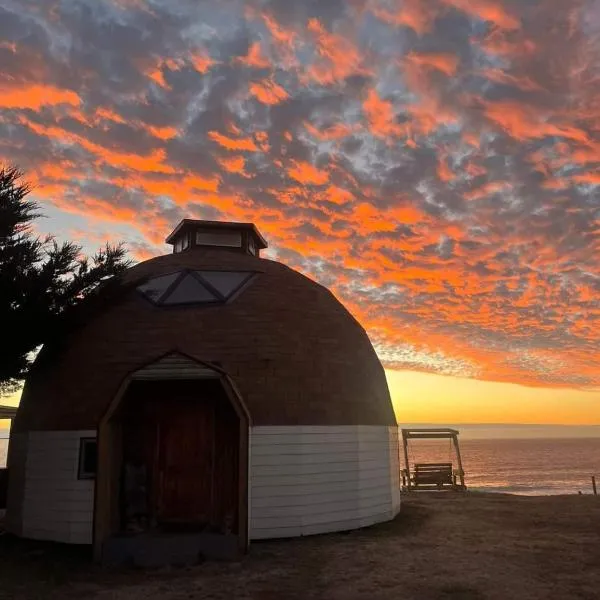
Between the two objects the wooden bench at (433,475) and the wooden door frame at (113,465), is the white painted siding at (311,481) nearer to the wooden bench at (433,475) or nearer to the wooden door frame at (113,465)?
the wooden door frame at (113,465)

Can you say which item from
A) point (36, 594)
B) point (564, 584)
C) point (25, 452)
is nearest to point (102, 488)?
point (36, 594)

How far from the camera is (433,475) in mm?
27047

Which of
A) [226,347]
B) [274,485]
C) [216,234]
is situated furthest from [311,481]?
[216,234]

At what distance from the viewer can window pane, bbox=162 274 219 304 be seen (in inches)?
655

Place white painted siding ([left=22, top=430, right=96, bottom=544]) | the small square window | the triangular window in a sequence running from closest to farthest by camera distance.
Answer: white painted siding ([left=22, top=430, right=96, bottom=544]) < the small square window < the triangular window

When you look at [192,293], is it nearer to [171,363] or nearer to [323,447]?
[171,363]

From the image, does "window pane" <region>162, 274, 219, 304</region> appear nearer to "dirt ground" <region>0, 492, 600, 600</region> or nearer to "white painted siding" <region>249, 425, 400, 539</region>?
"white painted siding" <region>249, 425, 400, 539</region>

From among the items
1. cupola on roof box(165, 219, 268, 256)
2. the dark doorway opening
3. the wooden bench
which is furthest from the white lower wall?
the wooden bench

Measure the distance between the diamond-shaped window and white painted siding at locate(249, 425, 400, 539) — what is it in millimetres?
4499

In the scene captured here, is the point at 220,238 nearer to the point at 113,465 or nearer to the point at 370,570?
the point at 113,465

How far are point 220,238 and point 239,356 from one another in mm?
7510

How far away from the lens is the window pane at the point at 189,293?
1664cm

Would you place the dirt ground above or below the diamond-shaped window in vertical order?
below

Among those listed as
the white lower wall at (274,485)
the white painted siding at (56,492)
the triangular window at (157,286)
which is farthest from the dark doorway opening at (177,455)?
the triangular window at (157,286)
